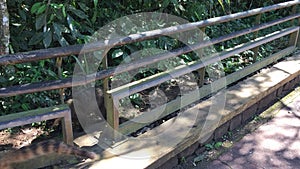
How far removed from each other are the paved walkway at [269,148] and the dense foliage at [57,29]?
1055 mm

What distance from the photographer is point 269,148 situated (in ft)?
9.18

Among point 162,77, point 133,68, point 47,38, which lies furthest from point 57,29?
point 162,77

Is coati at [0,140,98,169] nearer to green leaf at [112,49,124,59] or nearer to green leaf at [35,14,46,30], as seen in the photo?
green leaf at [35,14,46,30]

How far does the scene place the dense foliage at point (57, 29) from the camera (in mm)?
2672

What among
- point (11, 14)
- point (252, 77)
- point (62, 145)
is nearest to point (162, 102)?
point (252, 77)

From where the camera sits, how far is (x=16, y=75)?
2.85m

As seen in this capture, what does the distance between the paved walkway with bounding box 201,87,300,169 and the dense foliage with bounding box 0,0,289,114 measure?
41.5 inches

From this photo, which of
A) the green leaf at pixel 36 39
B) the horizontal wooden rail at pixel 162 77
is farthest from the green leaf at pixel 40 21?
the horizontal wooden rail at pixel 162 77

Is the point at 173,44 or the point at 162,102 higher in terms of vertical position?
the point at 173,44

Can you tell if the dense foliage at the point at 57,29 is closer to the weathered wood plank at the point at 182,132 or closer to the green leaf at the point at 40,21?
the green leaf at the point at 40,21

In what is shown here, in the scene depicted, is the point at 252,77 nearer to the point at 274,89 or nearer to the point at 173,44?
the point at 274,89

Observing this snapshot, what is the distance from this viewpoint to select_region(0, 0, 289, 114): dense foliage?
2.67 meters

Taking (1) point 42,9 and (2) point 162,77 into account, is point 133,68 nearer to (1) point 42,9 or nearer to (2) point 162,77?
(2) point 162,77

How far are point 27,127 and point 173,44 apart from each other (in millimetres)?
1855
